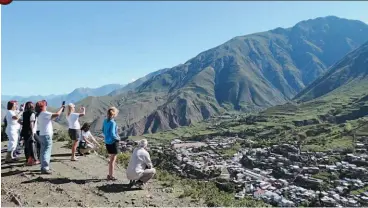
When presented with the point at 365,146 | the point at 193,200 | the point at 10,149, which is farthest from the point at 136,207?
the point at 365,146

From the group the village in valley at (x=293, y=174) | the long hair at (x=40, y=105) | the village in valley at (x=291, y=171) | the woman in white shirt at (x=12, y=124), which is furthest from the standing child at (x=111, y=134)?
the village in valley at (x=293, y=174)

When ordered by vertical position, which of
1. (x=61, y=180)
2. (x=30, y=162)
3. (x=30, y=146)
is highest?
(x=30, y=146)

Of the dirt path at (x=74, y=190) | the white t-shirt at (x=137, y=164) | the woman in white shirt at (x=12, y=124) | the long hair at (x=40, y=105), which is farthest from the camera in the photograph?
the woman in white shirt at (x=12, y=124)

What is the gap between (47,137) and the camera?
12758 mm

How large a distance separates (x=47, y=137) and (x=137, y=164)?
11.5 ft

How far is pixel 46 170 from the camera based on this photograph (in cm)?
1311

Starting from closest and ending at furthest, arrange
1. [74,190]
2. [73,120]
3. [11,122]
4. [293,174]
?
[74,190]
[11,122]
[73,120]
[293,174]

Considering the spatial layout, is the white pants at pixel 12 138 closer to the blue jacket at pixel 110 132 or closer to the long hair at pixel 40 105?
the long hair at pixel 40 105

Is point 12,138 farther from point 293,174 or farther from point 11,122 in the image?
point 293,174

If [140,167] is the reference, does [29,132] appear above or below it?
above

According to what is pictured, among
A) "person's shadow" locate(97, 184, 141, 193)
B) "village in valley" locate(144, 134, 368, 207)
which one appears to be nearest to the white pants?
"person's shadow" locate(97, 184, 141, 193)

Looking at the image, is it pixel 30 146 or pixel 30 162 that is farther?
pixel 30 162

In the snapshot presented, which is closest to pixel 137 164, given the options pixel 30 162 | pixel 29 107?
pixel 29 107

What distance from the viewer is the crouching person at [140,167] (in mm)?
11906
